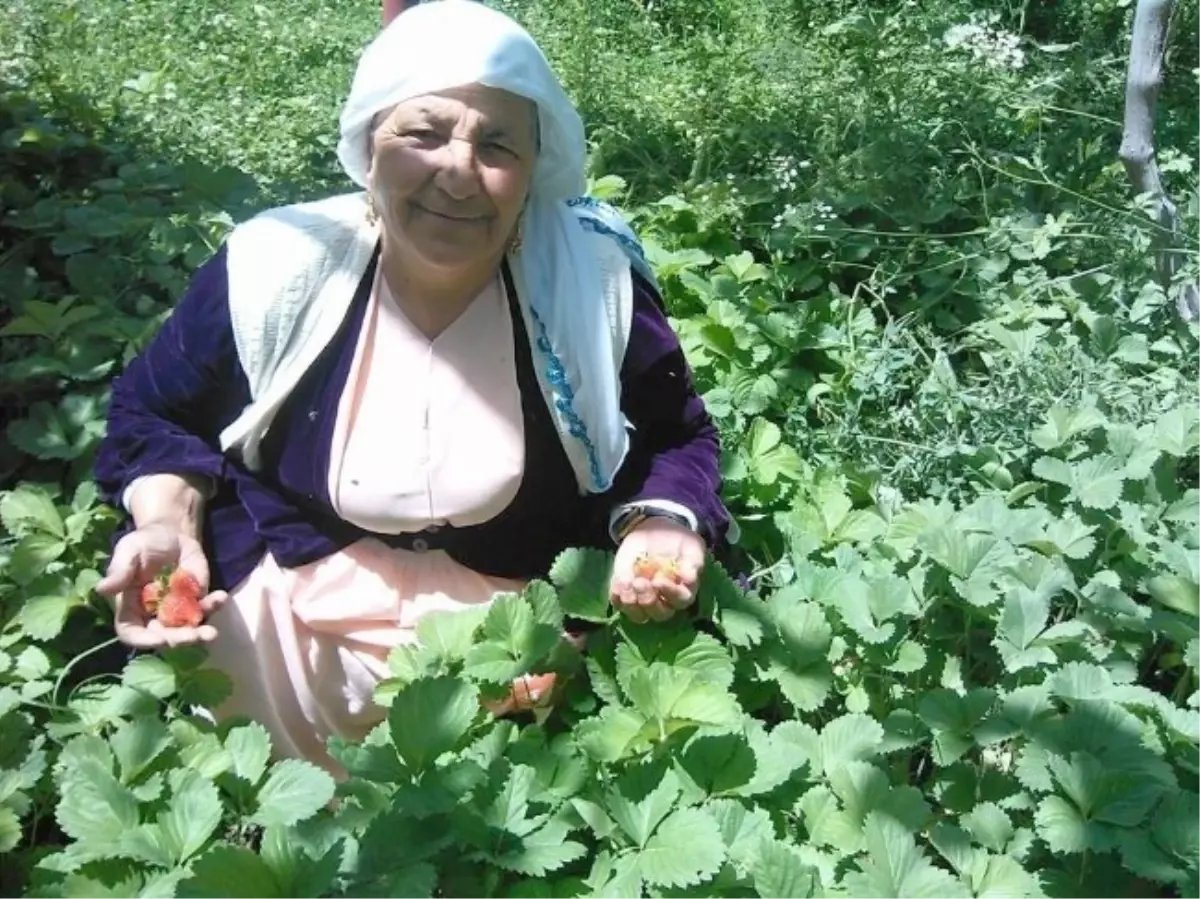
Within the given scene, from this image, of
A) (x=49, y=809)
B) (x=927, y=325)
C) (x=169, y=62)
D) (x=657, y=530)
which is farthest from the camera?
(x=169, y=62)

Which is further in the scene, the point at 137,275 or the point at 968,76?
the point at 968,76

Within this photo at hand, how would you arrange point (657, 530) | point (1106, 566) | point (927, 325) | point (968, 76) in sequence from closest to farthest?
1. point (657, 530)
2. point (1106, 566)
3. point (927, 325)
4. point (968, 76)

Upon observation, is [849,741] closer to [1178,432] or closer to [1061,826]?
[1061,826]

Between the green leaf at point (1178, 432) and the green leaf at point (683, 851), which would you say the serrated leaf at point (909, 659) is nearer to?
the green leaf at point (683, 851)

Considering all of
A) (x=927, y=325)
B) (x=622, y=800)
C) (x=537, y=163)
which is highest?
(x=537, y=163)

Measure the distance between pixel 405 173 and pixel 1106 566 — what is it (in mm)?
1423

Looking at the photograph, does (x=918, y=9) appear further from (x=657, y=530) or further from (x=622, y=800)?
(x=622, y=800)

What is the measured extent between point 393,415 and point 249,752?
600 mm

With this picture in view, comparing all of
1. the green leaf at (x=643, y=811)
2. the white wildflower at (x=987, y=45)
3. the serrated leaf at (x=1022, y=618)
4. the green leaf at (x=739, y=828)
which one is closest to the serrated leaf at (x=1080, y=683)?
the serrated leaf at (x=1022, y=618)

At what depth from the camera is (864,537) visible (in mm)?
2439

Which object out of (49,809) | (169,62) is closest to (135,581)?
(49,809)

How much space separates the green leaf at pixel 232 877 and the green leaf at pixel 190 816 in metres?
0.09

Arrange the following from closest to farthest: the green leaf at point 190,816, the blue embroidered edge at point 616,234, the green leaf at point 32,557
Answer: the green leaf at point 190,816 < the green leaf at point 32,557 < the blue embroidered edge at point 616,234

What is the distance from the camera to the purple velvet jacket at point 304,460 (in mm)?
2133
